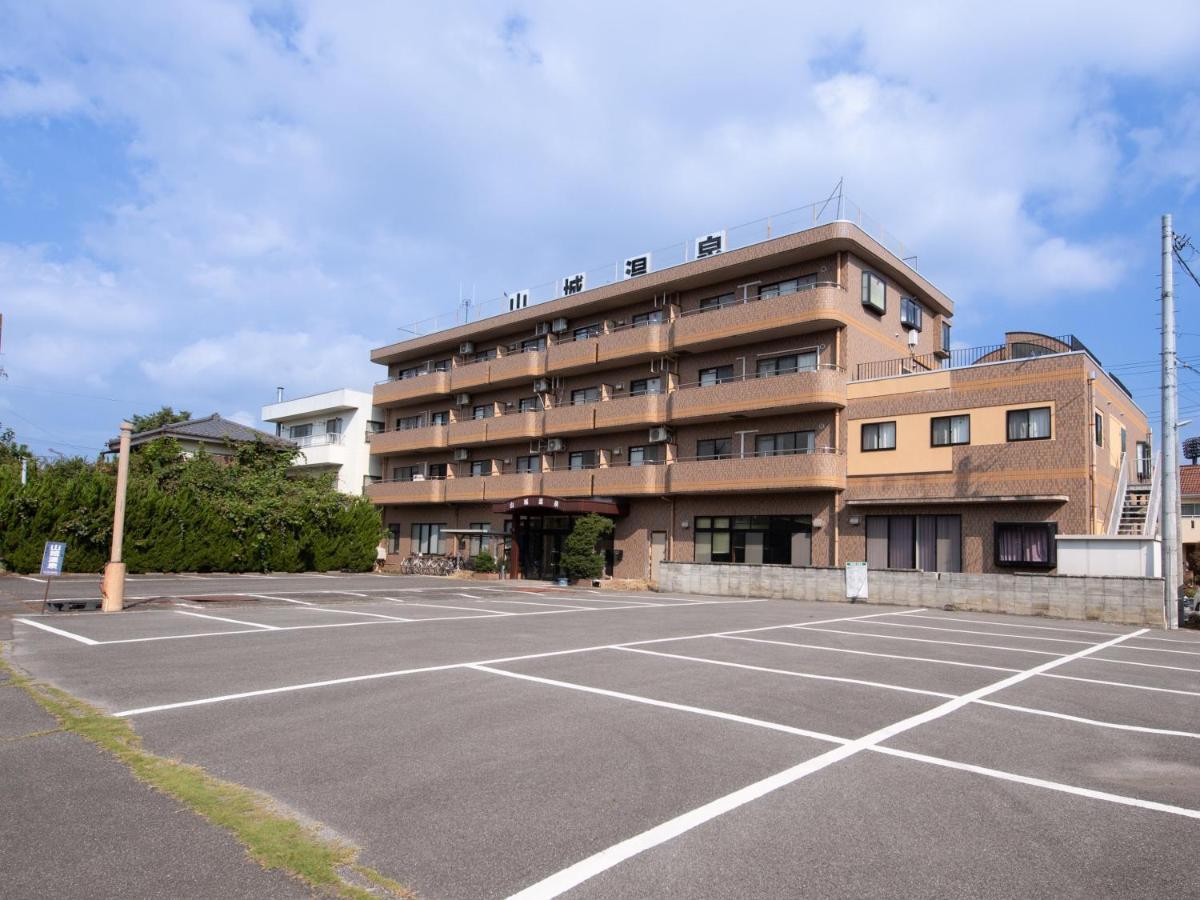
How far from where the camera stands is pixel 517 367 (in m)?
38.4

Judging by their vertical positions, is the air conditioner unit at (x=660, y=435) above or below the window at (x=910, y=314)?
below

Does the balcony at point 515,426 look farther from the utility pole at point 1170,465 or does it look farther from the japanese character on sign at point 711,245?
the utility pole at point 1170,465

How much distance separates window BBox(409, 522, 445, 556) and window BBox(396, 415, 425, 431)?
5599 mm

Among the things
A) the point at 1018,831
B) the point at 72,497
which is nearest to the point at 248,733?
the point at 1018,831

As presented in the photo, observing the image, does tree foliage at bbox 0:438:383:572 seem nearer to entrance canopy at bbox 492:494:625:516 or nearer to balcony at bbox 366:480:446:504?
balcony at bbox 366:480:446:504

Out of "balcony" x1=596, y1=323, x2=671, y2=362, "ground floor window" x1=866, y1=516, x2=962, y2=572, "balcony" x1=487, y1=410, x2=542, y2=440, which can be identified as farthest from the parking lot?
"balcony" x1=487, y1=410, x2=542, y2=440

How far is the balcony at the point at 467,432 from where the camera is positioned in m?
39.8

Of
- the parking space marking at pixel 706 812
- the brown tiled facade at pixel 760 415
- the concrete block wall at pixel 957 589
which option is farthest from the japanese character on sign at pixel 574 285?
the parking space marking at pixel 706 812

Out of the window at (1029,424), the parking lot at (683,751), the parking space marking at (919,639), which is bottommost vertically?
the parking space marking at (919,639)

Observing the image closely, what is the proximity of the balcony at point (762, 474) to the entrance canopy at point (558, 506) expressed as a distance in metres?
3.00

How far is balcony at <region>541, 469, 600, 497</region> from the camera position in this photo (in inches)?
1355

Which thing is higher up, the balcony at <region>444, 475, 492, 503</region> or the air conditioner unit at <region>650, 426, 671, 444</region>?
the air conditioner unit at <region>650, 426, 671, 444</region>

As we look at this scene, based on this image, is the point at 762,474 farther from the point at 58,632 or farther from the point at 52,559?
the point at 58,632

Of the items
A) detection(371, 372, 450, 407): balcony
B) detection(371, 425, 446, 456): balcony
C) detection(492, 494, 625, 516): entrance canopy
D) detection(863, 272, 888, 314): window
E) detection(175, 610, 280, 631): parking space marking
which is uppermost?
detection(863, 272, 888, 314): window
